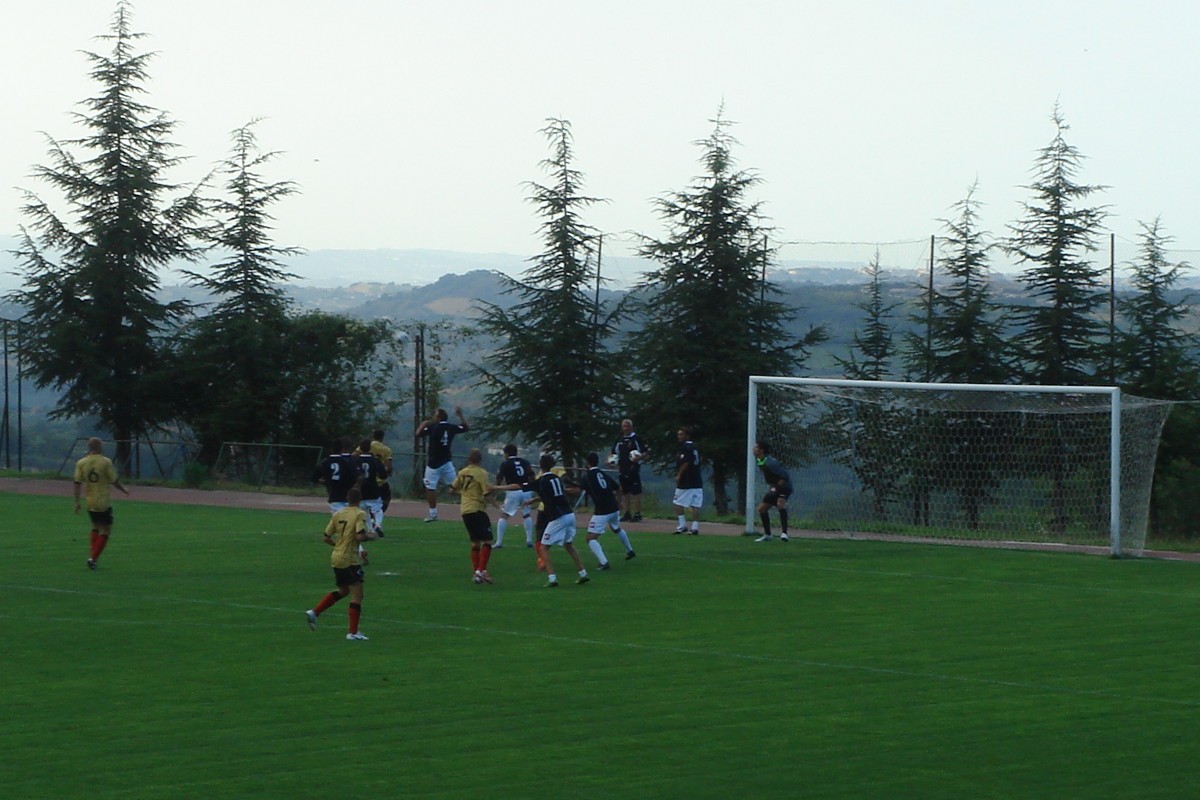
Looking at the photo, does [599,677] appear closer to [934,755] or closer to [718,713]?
[718,713]

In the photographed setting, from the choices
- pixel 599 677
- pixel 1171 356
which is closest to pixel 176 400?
pixel 1171 356

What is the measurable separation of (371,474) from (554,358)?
1678cm

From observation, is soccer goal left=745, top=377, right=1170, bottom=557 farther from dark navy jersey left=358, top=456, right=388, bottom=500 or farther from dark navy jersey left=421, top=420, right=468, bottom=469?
dark navy jersey left=358, top=456, right=388, bottom=500

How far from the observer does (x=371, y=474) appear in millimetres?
24328

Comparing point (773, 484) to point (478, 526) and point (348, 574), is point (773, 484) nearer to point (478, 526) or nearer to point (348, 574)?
point (478, 526)

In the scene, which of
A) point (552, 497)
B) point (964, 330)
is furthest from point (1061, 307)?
point (552, 497)

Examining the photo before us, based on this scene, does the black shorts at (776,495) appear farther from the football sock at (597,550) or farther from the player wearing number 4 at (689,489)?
the football sock at (597,550)

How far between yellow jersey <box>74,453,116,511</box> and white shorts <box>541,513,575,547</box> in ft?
21.4

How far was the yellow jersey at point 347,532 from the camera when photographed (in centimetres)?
1552

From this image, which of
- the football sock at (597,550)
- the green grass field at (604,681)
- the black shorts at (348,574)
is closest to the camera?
the green grass field at (604,681)

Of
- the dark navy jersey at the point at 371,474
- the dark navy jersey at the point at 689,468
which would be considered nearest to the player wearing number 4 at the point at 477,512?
the dark navy jersey at the point at 371,474

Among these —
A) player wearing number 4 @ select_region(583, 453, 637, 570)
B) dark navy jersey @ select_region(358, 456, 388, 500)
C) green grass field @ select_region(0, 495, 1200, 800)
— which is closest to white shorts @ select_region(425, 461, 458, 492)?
dark navy jersey @ select_region(358, 456, 388, 500)

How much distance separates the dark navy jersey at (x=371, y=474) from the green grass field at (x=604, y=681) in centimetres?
194

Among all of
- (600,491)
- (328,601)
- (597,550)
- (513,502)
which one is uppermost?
(600,491)
